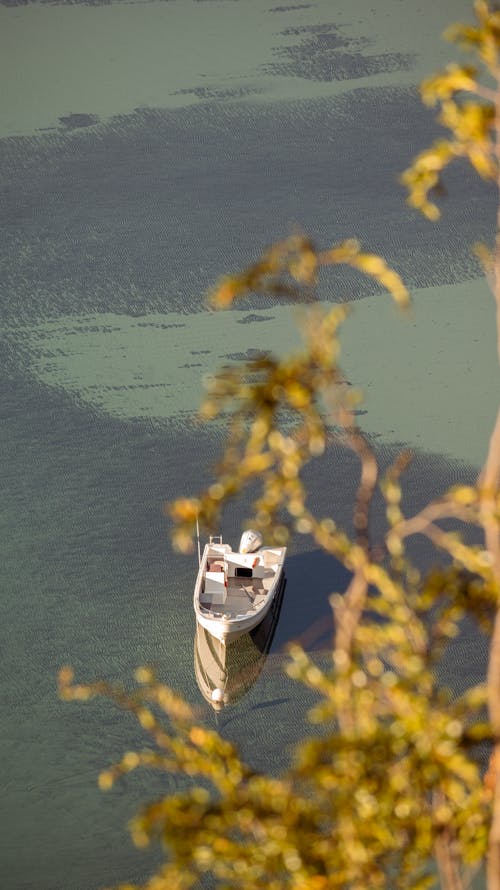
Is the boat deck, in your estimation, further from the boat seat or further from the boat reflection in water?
the boat reflection in water

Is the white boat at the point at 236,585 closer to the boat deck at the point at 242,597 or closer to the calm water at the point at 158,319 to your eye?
the boat deck at the point at 242,597

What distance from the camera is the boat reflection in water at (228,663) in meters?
10.7

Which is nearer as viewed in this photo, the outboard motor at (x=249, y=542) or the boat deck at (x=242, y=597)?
the boat deck at (x=242, y=597)

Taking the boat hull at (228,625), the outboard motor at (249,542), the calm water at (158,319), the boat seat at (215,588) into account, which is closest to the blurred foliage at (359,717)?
the calm water at (158,319)

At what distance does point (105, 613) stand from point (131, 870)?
2.78 metres

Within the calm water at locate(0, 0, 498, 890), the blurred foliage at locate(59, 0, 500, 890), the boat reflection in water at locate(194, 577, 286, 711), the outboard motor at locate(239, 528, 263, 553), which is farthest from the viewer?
the outboard motor at locate(239, 528, 263, 553)

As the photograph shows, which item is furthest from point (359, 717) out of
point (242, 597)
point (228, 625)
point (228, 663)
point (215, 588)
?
point (242, 597)

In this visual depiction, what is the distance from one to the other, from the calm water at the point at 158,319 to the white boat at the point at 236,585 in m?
0.30

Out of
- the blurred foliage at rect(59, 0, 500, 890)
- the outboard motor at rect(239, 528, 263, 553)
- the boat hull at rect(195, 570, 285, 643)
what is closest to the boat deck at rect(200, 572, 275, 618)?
the boat hull at rect(195, 570, 285, 643)

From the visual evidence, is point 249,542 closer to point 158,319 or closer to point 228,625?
point 228,625

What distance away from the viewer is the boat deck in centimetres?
1109

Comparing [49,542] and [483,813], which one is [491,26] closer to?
[483,813]

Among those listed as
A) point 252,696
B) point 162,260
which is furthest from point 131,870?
point 162,260

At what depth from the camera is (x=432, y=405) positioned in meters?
13.7
